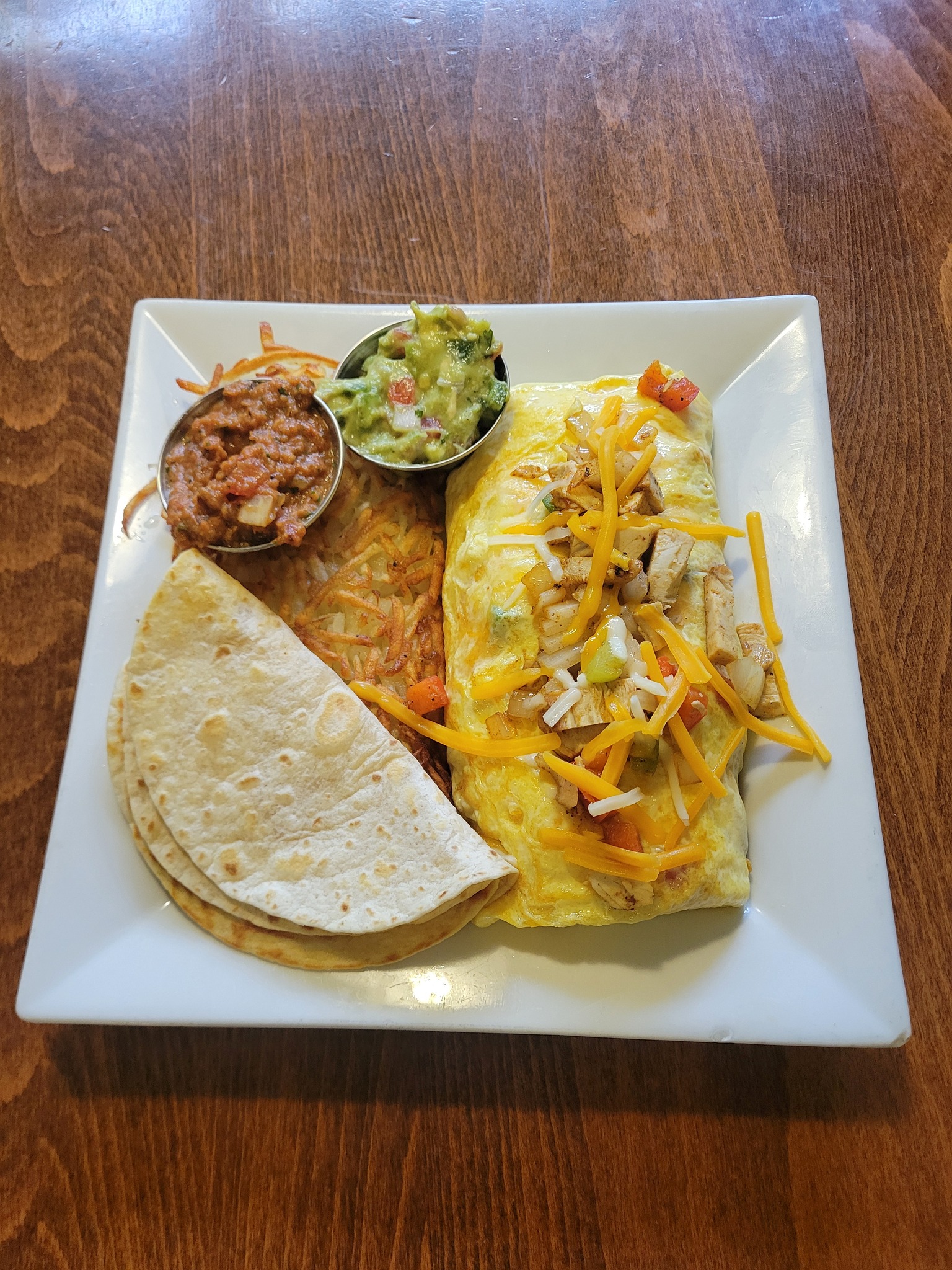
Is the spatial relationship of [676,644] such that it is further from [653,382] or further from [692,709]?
[653,382]

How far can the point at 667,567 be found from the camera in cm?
224

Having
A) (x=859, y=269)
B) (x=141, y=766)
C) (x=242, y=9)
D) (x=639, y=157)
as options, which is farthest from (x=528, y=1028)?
(x=242, y=9)

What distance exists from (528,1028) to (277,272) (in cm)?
307

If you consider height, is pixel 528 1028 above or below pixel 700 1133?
above

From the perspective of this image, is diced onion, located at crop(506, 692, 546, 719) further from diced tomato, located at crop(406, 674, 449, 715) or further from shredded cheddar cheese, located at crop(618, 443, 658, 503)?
shredded cheddar cheese, located at crop(618, 443, 658, 503)

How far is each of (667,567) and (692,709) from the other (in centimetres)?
43

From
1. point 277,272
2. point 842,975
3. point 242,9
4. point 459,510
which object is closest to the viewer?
point 842,975

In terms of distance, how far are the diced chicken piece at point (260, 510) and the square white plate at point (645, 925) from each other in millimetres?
449

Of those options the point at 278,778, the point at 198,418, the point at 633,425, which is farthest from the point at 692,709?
the point at 198,418

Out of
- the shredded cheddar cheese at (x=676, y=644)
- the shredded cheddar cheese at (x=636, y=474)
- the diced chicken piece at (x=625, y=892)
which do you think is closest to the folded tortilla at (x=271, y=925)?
the diced chicken piece at (x=625, y=892)

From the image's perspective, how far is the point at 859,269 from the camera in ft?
10.8

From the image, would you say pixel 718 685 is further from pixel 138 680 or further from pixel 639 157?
pixel 639 157

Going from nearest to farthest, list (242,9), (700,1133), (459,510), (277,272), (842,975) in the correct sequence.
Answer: (842,975)
(700,1133)
(459,510)
(277,272)
(242,9)

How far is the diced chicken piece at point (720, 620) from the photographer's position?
2242mm
